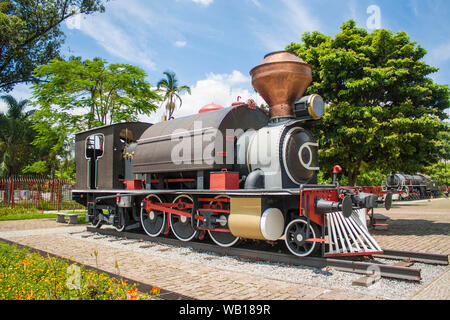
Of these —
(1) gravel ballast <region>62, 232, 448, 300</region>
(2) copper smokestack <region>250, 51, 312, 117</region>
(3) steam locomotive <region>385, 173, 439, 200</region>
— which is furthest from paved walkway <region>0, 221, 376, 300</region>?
(3) steam locomotive <region>385, 173, 439, 200</region>

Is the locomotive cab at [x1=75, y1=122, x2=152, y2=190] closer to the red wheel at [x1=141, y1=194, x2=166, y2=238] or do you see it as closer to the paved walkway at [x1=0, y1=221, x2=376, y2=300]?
the red wheel at [x1=141, y1=194, x2=166, y2=238]

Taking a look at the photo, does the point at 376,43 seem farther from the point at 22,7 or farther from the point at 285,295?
the point at 22,7

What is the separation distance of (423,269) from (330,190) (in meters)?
1.88

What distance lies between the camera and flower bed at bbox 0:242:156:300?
11.0 feet

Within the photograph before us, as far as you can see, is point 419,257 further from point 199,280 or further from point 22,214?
point 22,214

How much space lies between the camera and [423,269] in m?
5.57

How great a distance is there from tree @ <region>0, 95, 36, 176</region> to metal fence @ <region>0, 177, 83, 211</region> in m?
14.8

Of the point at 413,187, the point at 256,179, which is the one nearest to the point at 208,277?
the point at 256,179

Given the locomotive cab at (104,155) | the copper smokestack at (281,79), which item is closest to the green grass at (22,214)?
the locomotive cab at (104,155)

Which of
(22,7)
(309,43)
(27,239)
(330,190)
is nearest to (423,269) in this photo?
(330,190)

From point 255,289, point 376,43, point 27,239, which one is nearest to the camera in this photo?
point 255,289

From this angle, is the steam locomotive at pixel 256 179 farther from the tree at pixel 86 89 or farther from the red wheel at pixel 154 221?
the tree at pixel 86 89

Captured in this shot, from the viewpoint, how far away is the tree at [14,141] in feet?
106

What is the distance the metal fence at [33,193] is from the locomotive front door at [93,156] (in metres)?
8.45
